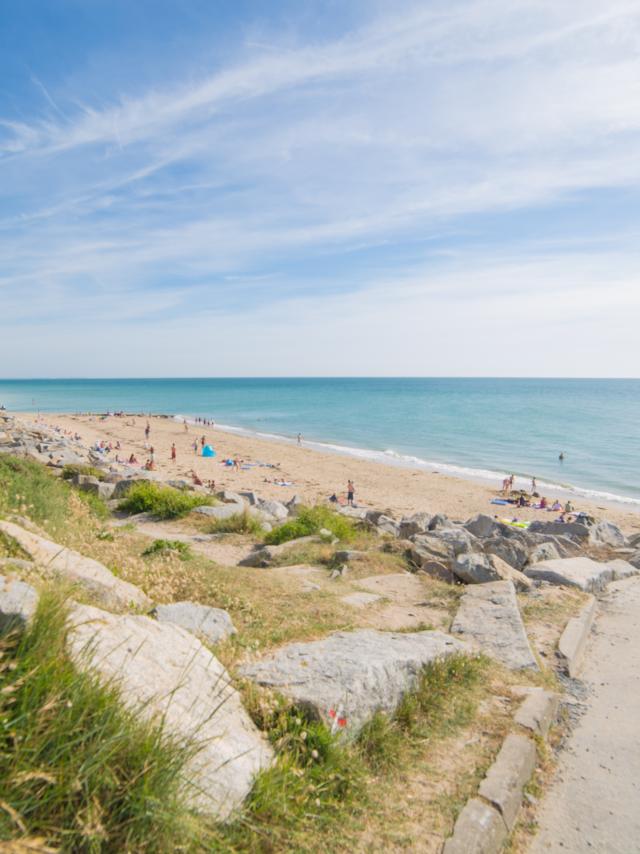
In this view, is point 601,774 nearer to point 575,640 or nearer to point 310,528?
point 575,640

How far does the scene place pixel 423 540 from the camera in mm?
11242

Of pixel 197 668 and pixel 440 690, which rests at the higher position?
pixel 197 668

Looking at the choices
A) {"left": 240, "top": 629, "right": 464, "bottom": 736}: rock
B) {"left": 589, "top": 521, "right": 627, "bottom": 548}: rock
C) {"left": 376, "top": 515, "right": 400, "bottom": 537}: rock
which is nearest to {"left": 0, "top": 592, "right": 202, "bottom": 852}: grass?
{"left": 240, "top": 629, "right": 464, "bottom": 736}: rock

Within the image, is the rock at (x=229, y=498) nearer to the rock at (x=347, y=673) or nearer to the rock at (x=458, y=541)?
the rock at (x=458, y=541)

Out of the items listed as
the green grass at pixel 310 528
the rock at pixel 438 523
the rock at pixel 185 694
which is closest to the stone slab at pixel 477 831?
the rock at pixel 185 694

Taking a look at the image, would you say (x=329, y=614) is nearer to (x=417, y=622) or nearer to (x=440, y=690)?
(x=417, y=622)

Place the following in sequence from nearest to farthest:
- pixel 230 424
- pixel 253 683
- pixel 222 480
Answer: pixel 253 683 → pixel 222 480 → pixel 230 424

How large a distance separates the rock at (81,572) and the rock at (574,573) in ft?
22.7

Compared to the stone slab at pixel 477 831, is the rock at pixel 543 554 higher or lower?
lower

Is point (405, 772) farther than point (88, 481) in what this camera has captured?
No

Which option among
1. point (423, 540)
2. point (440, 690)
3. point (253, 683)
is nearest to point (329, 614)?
point (440, 690)

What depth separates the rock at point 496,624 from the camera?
604cm

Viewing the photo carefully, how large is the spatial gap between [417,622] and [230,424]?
62670 mm

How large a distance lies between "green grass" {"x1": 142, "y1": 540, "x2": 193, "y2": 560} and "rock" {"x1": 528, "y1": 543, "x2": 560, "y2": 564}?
678 cm
